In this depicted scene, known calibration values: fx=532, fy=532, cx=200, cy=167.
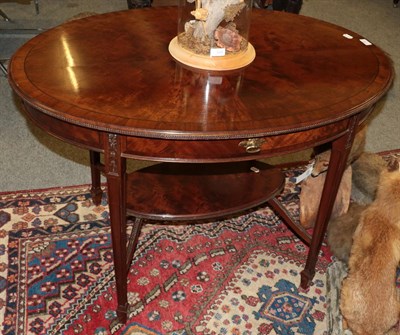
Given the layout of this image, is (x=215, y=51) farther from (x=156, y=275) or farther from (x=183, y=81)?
(x=156, y=275)

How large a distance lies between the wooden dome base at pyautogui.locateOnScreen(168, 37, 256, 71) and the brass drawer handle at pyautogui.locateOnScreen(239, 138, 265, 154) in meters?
0.36

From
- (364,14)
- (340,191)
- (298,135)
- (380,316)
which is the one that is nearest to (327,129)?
(298,135)

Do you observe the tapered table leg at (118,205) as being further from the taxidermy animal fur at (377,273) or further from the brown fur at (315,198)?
the brown fur at (315,198)

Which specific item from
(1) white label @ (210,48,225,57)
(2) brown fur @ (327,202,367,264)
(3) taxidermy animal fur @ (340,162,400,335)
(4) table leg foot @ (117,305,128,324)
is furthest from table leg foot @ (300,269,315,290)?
(1) white label @ (210,48,225,57)

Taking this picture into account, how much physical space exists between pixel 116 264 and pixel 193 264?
512 millimetres

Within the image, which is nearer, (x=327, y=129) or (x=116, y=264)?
(x=327, y=129)

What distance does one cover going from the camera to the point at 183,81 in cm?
171

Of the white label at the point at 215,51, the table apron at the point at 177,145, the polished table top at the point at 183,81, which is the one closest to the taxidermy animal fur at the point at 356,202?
the polished table top at the point at 183,81

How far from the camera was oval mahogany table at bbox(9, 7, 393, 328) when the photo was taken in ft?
4.95

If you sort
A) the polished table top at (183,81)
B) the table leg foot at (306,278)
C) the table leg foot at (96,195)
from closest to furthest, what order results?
the polished table top at (183,81) → the table leg foot at (306,278) → the table leg foot at (96,195)

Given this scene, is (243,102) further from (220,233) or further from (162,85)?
(220,233)

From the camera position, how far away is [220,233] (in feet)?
8.13

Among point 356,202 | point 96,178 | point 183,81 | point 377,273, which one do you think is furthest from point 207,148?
point 356,202

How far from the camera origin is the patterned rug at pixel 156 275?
A: 2.05 meters
